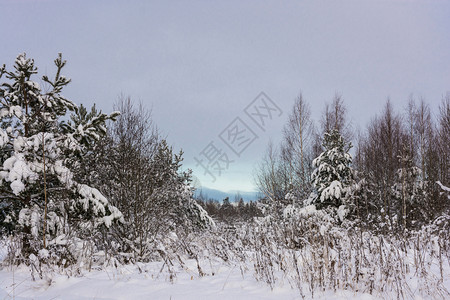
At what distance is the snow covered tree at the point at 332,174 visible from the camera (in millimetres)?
11453

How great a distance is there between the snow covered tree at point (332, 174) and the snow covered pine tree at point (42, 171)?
879cm

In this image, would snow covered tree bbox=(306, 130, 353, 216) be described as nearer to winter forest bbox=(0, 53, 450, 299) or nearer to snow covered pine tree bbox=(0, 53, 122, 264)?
winter forest bbox=(0, 53, 450, 299)

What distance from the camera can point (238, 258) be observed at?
5.49 metres

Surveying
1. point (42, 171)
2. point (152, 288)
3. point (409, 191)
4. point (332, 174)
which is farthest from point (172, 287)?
point (409, 191)

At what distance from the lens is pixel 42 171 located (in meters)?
6.17

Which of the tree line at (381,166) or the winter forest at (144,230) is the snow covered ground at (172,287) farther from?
the tree line at (381,166)

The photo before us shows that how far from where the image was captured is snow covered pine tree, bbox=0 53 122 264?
20.0ft

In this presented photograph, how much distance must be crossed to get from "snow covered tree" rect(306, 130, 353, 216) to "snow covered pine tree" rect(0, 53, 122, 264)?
879cm

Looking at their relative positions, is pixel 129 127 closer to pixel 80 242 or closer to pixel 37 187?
pixel 37 187

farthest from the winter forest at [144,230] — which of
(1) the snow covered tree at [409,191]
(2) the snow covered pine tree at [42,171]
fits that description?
(1) the snow covered tree at [409,191]

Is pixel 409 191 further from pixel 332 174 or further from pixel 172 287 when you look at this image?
pixel 172 287

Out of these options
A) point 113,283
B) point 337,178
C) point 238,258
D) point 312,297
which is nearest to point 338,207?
point 337,178

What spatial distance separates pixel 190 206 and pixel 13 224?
11.0 meters

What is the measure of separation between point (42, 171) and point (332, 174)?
11.1 meters
